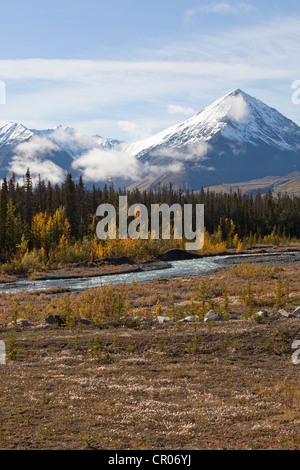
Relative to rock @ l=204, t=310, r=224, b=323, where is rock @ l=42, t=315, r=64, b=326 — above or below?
below

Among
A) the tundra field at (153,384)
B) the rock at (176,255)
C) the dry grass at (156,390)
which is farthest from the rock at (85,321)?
the rock at (176,255)

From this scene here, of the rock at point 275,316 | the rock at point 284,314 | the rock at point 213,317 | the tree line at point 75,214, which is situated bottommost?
the rock at point 213,317

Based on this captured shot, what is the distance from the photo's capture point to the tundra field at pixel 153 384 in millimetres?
9414

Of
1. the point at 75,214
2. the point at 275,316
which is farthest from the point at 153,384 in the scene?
the point at 75,214

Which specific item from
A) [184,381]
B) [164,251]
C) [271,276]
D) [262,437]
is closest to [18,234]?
[164,251]

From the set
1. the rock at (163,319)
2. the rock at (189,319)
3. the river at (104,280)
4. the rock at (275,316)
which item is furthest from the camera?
the river at (104,280)

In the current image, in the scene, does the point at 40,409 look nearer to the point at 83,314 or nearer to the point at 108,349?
the point at 108,349

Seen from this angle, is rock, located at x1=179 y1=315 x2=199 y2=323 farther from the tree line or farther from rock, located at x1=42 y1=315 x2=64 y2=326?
the tree line

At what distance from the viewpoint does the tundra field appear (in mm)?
9414

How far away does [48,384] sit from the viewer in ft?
43.5

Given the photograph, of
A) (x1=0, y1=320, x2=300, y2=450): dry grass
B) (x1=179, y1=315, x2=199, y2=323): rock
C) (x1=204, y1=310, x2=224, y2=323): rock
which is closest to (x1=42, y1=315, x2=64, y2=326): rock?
(x1=0, y1=320, x2=300, y2=450): dry grass

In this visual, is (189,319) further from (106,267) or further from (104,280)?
(106,267)

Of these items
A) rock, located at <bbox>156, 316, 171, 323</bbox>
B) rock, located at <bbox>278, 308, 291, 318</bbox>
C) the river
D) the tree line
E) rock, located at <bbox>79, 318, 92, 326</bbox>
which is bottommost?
the river

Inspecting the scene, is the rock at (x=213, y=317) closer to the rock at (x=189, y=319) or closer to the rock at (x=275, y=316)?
the rock at (x=189, y=319)
